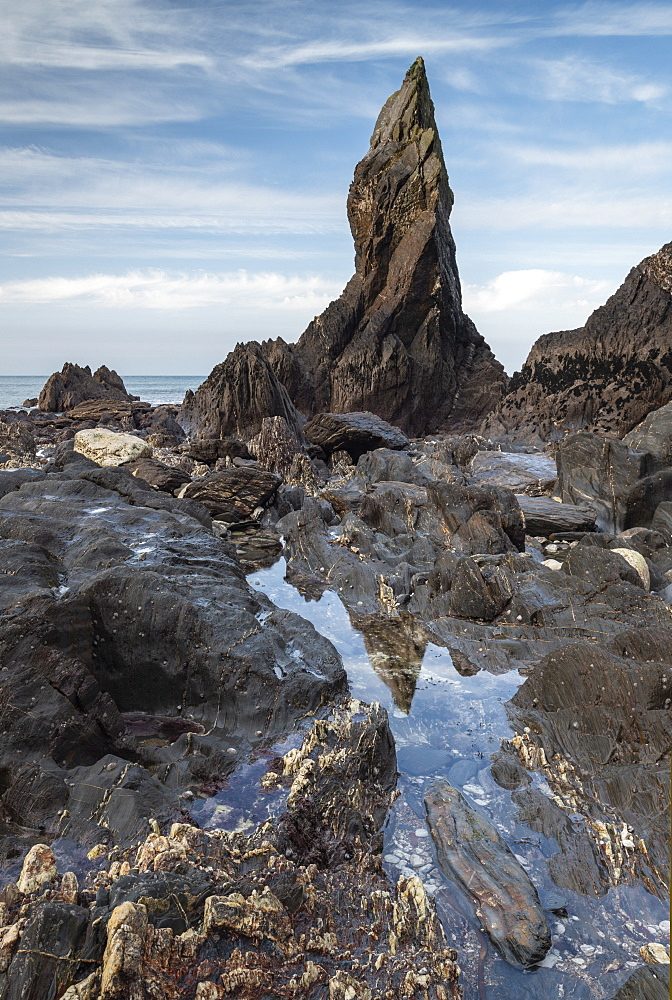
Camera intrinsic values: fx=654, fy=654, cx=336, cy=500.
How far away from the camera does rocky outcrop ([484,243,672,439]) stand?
62.8 feet

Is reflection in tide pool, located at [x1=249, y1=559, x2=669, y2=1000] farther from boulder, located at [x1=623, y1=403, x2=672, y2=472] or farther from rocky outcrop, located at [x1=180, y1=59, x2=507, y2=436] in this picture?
rocky outcrop, located at [x1=180, y1=59, x2=507, y2=436]

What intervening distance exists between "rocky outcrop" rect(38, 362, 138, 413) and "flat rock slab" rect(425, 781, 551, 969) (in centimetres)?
3209

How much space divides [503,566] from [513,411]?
52.9ft

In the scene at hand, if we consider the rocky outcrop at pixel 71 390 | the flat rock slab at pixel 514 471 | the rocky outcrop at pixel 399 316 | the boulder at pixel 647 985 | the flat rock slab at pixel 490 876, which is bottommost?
the flat rock slab at pixel 490 876

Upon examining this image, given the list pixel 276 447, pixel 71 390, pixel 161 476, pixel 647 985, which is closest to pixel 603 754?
pixel 647 985

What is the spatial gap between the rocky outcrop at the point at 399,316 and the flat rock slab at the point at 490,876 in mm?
24913

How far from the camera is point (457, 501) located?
377 inches

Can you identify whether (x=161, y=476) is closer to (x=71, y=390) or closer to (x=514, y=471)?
(x=514, y=471)

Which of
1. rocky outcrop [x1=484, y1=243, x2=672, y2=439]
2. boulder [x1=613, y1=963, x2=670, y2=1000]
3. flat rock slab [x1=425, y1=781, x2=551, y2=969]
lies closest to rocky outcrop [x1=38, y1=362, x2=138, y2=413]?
rocky outcrop [x1=484, y1=243, x2=672, y2=439]

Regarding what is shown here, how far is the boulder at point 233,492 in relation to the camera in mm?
11062

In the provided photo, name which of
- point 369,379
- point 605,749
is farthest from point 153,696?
point 369,379

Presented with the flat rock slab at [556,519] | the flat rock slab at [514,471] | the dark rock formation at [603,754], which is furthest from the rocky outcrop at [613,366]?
the dark rock formation at [603,754]

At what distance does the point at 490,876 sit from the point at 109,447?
1312 cm

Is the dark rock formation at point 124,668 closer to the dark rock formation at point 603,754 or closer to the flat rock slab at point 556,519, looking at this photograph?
the dark rock formation at point 603,754
